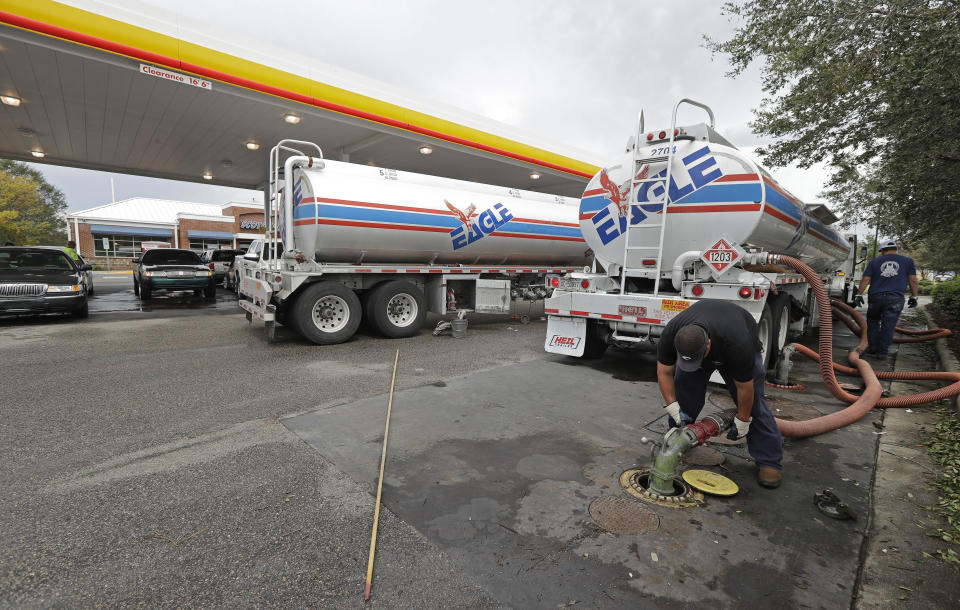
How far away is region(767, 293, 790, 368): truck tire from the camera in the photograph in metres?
5.86

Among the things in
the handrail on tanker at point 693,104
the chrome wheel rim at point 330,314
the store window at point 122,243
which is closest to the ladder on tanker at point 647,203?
the handrail on tanker at point 693,104

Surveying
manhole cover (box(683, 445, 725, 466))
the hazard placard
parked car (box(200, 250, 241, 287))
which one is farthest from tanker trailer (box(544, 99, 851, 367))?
parked car (box(200, 250, 241, 287))

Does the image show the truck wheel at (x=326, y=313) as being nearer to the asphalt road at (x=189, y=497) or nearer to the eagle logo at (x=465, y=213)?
the asphalt road at (x=189, y=497)

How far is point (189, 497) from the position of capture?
2705 millimetres

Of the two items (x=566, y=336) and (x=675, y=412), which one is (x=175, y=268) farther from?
(x=675, y=412)

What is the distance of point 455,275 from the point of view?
9336mm

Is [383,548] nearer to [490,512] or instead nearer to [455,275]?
[490,512]

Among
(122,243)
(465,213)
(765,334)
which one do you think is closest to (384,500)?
(765,334)

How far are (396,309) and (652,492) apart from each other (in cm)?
645

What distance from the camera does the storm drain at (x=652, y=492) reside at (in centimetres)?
275

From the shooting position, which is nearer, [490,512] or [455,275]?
[490,512]

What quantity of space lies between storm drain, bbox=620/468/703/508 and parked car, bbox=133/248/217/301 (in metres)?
14.0

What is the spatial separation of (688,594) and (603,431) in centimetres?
189

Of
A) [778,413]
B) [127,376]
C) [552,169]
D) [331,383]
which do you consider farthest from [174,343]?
[552,169]
